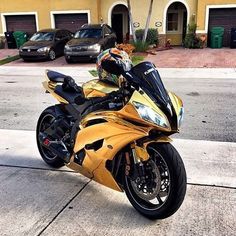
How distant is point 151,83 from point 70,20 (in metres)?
20.5

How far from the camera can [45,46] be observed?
17.3m

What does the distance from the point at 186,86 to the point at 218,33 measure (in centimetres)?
1036

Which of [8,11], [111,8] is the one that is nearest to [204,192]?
[111,8]

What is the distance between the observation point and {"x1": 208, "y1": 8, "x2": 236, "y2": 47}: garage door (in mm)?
20062

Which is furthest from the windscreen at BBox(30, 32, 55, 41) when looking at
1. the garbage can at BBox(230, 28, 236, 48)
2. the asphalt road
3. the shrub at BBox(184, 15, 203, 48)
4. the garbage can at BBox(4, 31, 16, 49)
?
the garbage can at BBox(230, 28, 236, 48)

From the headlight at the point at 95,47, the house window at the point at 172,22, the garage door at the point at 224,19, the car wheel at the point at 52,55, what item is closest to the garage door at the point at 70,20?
the house window at the point at 172,22

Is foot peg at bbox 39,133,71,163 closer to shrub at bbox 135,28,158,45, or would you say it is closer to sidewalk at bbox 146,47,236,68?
sidewalk at bbox 146,47,236,68

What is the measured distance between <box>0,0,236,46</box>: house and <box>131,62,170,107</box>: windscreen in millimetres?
18027

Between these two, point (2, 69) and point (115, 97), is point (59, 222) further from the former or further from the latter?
point (2, 69)

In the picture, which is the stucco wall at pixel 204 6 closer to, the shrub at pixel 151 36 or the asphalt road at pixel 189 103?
the shrub at pixel 151 36

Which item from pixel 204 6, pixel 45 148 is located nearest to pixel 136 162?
pixel 45 148

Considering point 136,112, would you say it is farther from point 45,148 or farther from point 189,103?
point 189,103

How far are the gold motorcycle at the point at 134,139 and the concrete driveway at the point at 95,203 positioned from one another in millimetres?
233

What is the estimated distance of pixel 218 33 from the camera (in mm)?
19266
